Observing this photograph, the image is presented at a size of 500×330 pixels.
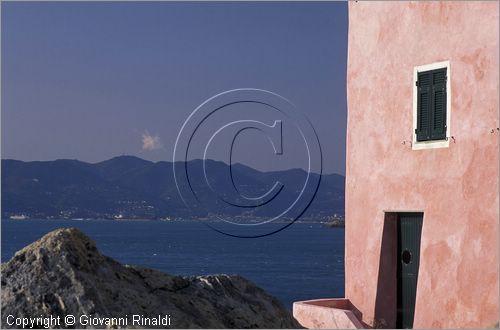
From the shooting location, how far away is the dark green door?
1380cm

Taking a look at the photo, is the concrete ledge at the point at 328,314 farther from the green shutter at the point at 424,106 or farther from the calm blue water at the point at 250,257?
the calm blue water at the point at 250,257

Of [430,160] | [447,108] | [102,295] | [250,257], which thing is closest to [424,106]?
[447,108]

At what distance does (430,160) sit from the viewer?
1314 centimetres

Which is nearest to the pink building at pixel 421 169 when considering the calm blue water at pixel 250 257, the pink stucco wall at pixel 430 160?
the pink stucco wall at pixel 430 160

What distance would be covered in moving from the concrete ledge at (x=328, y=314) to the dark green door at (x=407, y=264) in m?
0.74

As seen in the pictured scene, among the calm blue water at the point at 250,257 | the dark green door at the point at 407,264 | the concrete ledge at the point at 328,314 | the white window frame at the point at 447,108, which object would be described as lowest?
the calm blue water at the point at 250,257

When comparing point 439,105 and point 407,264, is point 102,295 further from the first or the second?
point 407,264

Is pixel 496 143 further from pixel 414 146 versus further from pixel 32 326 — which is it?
pixel 32 326

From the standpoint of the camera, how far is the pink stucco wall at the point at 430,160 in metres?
12.1

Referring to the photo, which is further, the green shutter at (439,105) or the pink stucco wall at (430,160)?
the green shutter at (439,105)

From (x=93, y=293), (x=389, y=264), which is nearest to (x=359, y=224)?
(x=389, y=264)

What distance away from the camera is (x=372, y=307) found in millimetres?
14375

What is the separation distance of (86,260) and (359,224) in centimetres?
711

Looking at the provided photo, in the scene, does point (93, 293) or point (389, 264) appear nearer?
point (93, 293)
